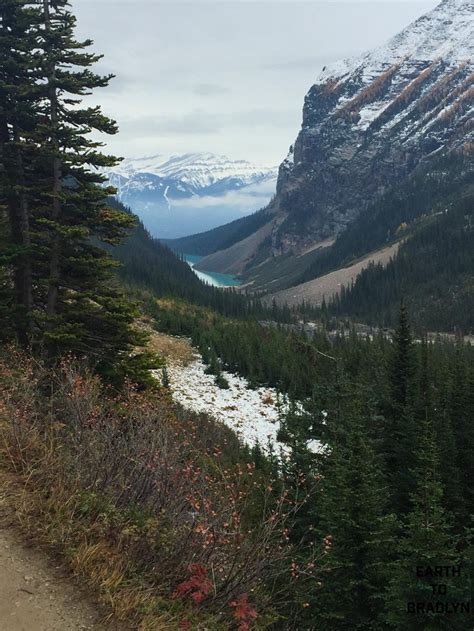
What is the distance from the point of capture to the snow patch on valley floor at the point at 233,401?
90.4 feet

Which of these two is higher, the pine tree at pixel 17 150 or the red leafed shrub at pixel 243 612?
the pine tree at pixel 17 150

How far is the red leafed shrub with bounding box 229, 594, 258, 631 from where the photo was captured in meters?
5.12

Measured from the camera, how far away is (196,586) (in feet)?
17.8

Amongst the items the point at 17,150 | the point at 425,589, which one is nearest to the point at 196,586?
the point at 425,589

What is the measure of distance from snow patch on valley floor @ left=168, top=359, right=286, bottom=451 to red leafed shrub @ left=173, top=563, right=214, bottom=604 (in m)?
20.2

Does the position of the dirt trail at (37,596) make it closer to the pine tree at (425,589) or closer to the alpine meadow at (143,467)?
the alpine meadow at (143,467)

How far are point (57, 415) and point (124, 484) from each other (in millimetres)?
3602

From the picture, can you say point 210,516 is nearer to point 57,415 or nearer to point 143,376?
point 57,415

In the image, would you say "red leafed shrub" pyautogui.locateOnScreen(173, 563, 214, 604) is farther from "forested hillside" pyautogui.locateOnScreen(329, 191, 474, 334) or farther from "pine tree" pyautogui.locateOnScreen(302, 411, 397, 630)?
"forested hillside" pyautogui.locateOnScreen(329, 191, 474, 334)

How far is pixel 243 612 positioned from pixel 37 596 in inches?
91.1

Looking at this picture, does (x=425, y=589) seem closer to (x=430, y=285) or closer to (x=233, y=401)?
(x=233, y=401)

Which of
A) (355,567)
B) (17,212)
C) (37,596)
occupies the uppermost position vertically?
(17,212)

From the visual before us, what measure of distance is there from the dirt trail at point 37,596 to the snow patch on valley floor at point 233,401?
2062 centimetres

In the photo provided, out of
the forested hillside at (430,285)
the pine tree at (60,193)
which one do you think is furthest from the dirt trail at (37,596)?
the forested hillside at (430,285)
